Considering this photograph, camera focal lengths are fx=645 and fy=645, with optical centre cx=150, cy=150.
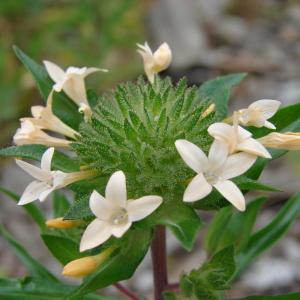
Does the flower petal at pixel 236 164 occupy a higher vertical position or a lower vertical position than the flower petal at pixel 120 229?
higher

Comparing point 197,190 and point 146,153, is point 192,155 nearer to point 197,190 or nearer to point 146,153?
point 197,190

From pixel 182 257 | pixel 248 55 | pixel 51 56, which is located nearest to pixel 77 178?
pixel 182 257

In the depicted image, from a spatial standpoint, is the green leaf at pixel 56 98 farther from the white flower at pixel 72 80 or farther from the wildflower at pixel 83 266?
the wildflower at pixel 83 266

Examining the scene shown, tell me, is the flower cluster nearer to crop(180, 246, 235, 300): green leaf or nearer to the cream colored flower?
the cream colored flower

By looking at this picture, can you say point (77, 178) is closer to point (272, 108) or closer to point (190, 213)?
point (190, 213)

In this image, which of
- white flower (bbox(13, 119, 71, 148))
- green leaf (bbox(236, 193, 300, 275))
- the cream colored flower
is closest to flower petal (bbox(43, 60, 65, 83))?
white flower (bbox(13, 119, 71, 148))

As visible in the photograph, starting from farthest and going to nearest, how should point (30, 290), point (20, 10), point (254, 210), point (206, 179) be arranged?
point (20, 10)
point (254, 210)
point (30, 290)
point (206, 179)

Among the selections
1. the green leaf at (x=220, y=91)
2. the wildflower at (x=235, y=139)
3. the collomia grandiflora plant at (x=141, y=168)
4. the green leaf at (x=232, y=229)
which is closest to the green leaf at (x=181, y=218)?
the collomia grandiflora plant at (x=141, y=168)

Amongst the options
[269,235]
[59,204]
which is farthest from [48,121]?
[269,235]
